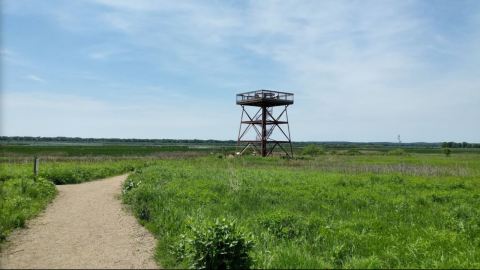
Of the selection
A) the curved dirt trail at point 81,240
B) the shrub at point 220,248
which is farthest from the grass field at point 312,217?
the curved dirt trail at point 81,240

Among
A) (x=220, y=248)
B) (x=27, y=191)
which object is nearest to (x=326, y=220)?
(x=220, y=248)

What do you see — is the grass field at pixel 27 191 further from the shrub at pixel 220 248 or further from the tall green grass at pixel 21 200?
the shrub at pixel 220 248

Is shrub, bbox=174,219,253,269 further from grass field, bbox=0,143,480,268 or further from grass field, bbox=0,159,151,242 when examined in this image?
grass field, bbox=0,159,151,242

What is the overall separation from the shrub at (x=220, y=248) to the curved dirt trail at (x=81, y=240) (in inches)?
42.3

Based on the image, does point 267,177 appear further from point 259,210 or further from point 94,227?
point 94,227

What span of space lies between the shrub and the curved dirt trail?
107 centimetres

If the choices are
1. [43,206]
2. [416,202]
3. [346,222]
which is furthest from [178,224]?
[416,202]

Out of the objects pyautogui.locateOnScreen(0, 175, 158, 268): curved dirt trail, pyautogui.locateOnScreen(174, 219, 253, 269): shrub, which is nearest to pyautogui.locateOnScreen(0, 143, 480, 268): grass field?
pyautogui.locateOnScreen(174, 219, 253, 269): shrub

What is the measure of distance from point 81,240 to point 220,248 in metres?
3.94

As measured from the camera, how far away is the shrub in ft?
23.7

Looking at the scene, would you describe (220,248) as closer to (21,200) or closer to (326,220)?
(326,220)

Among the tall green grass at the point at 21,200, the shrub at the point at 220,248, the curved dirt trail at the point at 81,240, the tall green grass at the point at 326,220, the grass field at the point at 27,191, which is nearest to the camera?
the shrub at the point at 220,248

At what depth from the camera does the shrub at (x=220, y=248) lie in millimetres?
7227

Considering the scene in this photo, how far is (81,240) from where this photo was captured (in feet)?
30.7
